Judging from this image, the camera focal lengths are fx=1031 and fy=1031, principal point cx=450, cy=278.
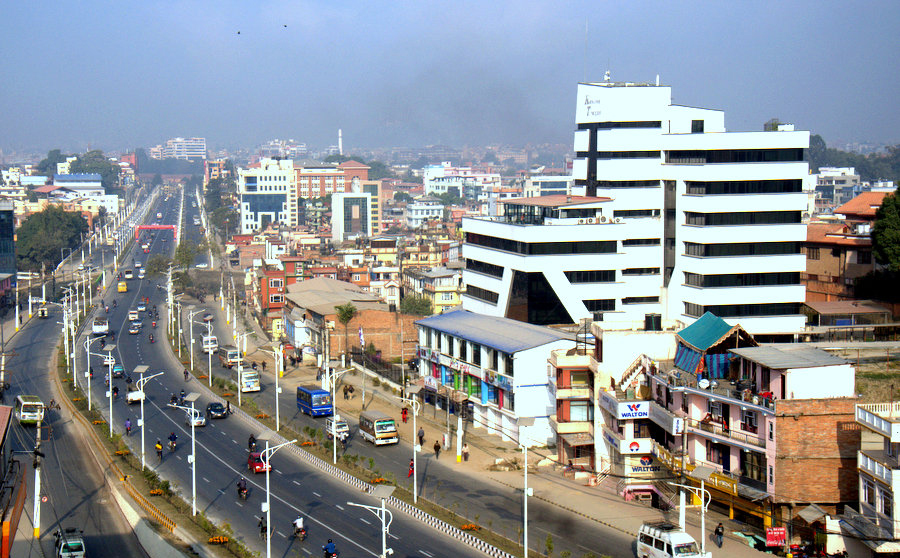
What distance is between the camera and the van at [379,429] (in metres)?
47.7

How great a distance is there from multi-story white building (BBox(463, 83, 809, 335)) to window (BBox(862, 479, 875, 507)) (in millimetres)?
25681

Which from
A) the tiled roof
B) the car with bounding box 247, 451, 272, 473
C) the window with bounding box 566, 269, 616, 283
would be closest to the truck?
the car with bounding box 247, 451, 272, 473

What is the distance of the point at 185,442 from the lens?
49219mm

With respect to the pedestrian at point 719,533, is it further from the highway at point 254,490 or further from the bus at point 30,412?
the bus at point 30,412

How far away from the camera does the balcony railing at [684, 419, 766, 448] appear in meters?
32.8

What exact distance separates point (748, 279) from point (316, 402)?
949 inches

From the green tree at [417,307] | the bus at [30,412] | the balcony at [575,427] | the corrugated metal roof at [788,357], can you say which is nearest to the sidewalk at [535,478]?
the balcony at [575,427]

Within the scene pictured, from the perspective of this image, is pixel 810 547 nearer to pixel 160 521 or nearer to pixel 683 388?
pixel 683 388

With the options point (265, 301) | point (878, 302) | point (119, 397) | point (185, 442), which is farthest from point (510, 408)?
point (265, 301)

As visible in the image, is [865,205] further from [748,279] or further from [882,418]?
[882,418]

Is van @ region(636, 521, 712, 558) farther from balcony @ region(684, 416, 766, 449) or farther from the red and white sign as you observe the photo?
balcony @ region(684, 416, 766, 449)

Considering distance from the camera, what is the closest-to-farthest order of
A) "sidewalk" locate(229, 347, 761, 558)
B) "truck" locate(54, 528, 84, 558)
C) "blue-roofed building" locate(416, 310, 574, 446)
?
"truck" locate(54, 528, 84, 558)
"sidewalk" locate(229, 347, 761, 558)
"blue-roofed building" locate(416, 310, 574, 446)

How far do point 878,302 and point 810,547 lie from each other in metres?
25.8

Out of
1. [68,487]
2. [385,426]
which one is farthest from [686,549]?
[68,487]
